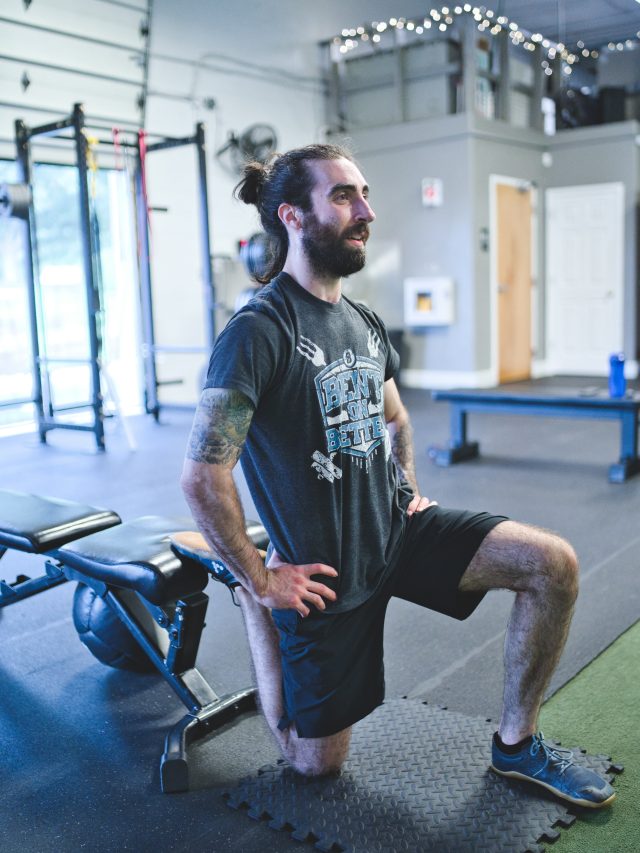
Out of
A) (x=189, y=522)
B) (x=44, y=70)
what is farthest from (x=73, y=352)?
(x=189, y=522)

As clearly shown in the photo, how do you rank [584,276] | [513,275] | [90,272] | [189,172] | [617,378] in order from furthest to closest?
[584,276] → [513,275] → [189,172] → [90,272] → [617,378]

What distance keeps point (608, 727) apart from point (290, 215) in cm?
131

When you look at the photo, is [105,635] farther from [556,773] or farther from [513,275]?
[513,275]

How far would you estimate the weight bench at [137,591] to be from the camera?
184cm

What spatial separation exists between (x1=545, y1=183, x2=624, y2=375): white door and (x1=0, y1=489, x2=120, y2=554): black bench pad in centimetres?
753

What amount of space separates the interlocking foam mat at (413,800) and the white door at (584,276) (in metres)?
7.60

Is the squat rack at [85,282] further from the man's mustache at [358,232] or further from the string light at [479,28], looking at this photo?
the man's mustache at [358,232]

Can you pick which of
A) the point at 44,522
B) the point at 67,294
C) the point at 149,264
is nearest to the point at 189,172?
the point at 67,294

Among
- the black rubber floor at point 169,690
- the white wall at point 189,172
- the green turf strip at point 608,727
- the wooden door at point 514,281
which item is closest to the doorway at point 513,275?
the wooden door at point 514,281

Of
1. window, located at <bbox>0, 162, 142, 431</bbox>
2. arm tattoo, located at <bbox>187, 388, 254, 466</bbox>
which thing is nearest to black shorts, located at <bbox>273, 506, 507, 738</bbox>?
arm tattoo, located at <bbox>187, 388, 254, 466</bbox>

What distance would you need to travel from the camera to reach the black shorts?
1.61m

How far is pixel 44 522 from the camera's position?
209cm

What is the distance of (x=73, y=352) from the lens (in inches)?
285

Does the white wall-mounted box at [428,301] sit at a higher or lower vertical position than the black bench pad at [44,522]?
higher
